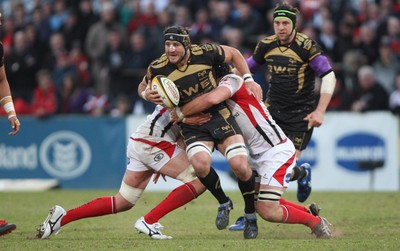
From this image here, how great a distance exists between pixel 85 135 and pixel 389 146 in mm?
5679

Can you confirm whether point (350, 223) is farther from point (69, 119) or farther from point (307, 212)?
point (69, 119)

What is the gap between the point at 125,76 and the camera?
778 inches

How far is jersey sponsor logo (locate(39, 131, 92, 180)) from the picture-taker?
57.0 ft

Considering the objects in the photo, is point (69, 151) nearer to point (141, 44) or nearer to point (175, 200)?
point (141, 44)

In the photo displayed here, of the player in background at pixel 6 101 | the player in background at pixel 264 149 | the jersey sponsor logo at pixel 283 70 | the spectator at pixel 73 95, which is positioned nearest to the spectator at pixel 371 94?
the spectator at pixel 73 95

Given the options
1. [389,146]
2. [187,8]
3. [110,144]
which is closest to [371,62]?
[389,146]

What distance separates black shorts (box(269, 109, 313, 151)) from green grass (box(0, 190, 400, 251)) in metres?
1.09

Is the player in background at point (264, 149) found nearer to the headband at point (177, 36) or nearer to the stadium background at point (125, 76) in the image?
the headband at point (177, 36)

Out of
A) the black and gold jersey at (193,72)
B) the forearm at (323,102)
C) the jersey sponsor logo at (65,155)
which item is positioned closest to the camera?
the black and gold jersey at (193,72)

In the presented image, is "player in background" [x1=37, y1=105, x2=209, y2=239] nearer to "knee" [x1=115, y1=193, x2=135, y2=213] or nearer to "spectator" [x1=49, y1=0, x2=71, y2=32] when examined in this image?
"knee" [x1=115, y1=193, x2=135, y2=213]

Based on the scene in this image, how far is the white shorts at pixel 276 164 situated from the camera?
963 centimetres

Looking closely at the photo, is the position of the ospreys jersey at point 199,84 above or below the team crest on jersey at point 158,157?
above

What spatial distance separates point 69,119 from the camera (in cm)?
1755

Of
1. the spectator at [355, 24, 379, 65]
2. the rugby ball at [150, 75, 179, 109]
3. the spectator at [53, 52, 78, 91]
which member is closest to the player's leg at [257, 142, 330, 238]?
the rugby ball at [150, 75, 179, 109]
